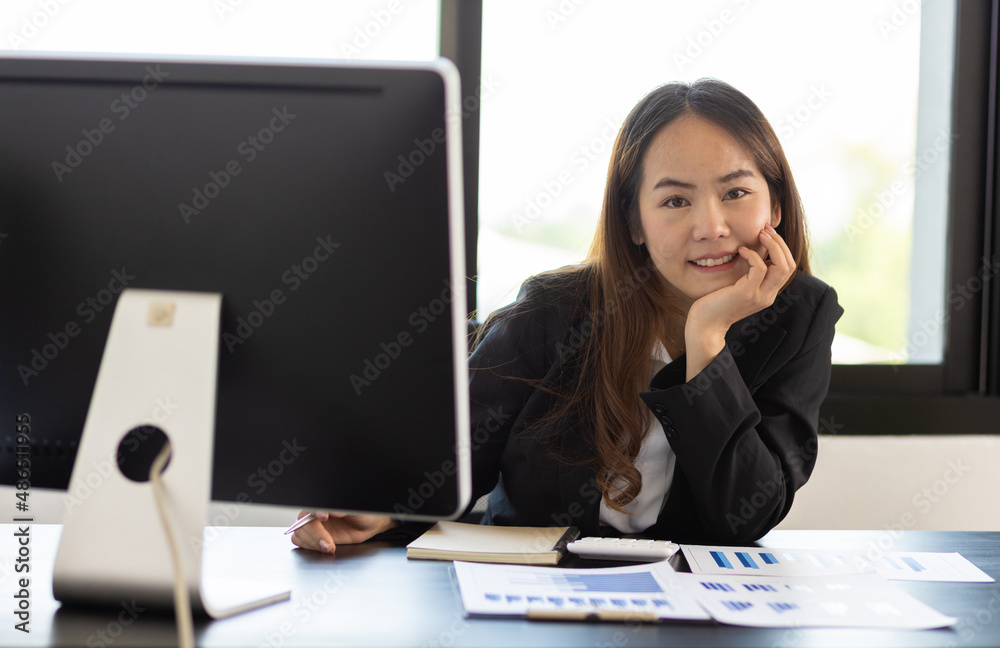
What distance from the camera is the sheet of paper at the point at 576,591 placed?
82 centimetres

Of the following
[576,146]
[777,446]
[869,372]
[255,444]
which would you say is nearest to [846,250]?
[869,372]

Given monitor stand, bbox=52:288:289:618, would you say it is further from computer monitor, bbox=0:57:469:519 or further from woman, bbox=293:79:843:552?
woman, bbox=293:79:843:552

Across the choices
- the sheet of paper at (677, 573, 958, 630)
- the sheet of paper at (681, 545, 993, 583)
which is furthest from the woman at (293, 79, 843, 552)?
the sheet of paper at (677, 573, 958, 630)

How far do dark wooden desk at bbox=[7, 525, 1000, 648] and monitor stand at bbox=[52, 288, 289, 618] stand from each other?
0.03 meters

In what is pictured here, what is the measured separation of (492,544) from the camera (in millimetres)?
1089

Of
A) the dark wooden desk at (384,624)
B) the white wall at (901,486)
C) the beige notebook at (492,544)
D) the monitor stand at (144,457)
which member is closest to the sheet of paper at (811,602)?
the dark wooden desk at (384,624)

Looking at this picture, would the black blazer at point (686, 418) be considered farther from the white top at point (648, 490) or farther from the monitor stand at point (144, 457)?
the monitor stand at point (144, 457)

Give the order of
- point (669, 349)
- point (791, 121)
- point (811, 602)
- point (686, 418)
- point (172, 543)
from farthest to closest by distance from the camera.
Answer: point (791, 121) < point (669, 349) < point (686, 418) < point (811, 602) < point (172, 543)

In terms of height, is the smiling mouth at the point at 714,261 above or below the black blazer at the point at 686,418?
above

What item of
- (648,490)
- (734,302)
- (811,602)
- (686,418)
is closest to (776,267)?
(734,302)

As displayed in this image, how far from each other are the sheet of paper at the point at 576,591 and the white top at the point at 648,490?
427mm

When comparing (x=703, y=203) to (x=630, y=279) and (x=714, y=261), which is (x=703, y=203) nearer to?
(x=714, y=261)

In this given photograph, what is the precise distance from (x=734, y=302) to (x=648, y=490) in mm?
373

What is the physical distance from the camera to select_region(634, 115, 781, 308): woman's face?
1.43 metres
